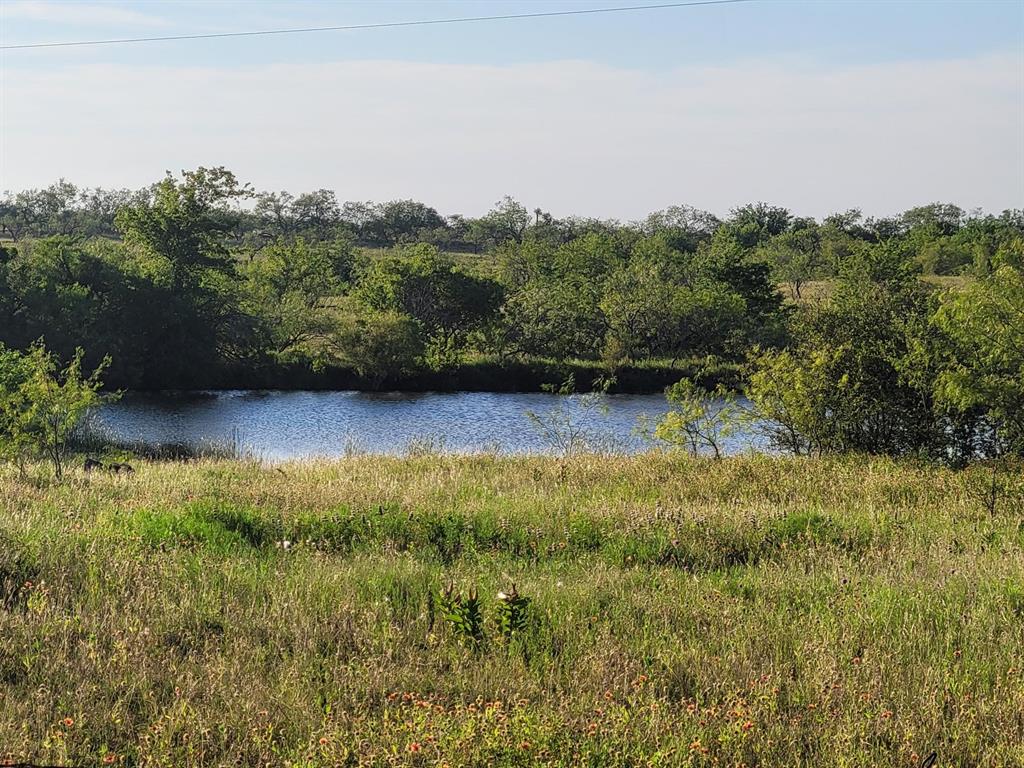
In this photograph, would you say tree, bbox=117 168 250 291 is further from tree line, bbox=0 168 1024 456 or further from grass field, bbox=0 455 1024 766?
grass field, bbox=0 455 1024 766

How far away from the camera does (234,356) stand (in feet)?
174

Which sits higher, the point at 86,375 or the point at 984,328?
the point at 984,328

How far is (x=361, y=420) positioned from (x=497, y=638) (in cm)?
3632

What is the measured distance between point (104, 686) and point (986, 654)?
15.5 feet

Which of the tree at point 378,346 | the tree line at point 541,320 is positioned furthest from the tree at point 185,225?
the tree at point 378,346

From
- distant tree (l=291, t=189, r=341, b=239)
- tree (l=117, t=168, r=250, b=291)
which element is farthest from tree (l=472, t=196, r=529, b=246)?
tree (l=117, t=168, r=250, b=291)

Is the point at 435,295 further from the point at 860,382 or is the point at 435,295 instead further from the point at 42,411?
the point at 42,411

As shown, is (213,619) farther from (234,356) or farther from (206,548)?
(234,356)

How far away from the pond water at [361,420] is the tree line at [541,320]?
11.8 ft

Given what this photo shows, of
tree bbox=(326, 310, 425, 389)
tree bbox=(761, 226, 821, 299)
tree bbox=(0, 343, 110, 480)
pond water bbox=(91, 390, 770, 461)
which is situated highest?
tree bbox=(761, 226, 821, 299)

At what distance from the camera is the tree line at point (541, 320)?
61.1 ft

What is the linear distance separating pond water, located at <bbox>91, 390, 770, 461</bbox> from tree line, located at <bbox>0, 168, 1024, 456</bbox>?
360 centimetres

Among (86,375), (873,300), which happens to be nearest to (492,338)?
(86,375)

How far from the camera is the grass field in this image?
163 inches
